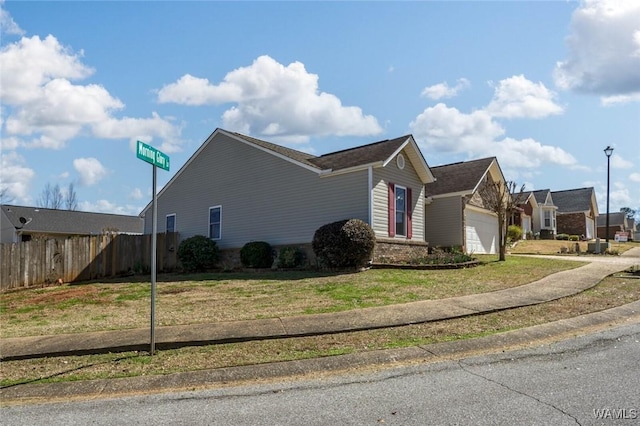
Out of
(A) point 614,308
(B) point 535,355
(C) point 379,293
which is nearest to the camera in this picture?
(B) point 535,355

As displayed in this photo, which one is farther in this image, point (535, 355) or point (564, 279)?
point (564, 279)

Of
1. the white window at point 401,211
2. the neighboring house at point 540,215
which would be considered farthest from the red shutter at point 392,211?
the neighboring house at point 540,215

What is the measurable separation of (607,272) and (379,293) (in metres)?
8.29

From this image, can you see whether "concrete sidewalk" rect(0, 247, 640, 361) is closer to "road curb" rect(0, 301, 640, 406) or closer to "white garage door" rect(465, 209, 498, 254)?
"road curb" rect(0, 301, 640, 406)

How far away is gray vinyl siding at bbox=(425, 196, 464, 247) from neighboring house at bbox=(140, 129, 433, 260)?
3.82 meters

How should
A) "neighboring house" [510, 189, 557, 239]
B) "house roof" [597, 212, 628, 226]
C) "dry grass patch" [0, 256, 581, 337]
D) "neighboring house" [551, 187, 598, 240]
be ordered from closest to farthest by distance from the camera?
"dry grass patch" [0, 256, 581, 337]
"neighboring house" [510, 189, 557, 239]
"neighboring house" [551, 187, 598, 240]
"house roof" [597, 212, 628, 226]

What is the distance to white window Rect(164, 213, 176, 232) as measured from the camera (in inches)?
987

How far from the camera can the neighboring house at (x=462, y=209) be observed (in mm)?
24234

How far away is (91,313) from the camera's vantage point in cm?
1088

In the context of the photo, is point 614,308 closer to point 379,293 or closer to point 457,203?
point 379,293

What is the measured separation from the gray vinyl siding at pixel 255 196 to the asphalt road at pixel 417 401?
11.6 m

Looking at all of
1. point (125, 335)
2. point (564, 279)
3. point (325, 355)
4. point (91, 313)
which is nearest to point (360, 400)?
point (325, 355)

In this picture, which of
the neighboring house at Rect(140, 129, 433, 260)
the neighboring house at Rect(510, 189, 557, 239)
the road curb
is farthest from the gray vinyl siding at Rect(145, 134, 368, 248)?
the neighboring house at Rect(510, 189, 557, 239)

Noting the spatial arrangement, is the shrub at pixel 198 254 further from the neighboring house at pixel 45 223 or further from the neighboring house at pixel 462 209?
the neighboring house at pixel 45 223
